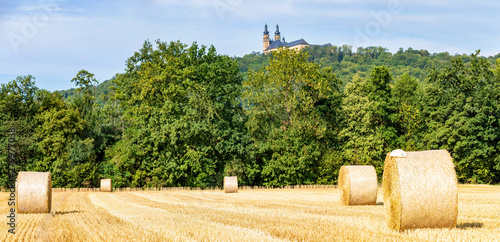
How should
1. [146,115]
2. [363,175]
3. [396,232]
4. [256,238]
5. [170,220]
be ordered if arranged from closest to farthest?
[256,238] → [396,232] → [170,220] → [363,175] → [146,115]

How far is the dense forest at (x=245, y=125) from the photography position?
4494 cm

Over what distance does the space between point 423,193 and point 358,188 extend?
9.72 m

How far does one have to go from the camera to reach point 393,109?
4959 centimetres

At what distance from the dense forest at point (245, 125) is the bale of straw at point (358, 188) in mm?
24401

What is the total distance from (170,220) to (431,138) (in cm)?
3948

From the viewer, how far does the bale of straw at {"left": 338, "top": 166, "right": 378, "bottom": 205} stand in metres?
19.9

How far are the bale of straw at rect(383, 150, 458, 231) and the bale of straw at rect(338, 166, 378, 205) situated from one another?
30.0 ft

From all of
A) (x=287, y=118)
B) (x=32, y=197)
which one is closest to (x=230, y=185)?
(x=287, y=118)

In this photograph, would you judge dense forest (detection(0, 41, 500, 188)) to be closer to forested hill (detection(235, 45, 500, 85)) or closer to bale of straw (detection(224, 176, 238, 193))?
bale of straw (detection(224, 176, 238, 193))

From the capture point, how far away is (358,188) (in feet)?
65.4

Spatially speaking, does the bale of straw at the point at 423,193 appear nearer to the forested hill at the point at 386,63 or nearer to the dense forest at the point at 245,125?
the dense forest at the point at 245,125

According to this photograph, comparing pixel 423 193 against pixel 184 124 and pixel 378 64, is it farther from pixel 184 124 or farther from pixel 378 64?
pixel 378 64

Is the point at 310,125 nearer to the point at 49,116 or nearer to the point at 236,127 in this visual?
the point at 236,127

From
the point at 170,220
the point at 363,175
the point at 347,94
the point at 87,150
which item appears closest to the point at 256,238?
the point at 170,220
